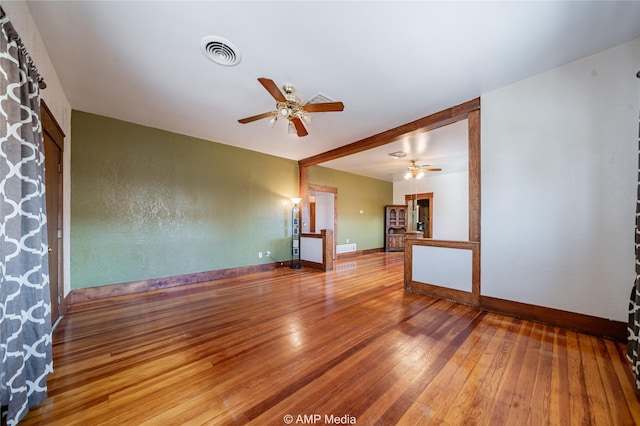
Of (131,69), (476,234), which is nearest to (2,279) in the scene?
(131,69)

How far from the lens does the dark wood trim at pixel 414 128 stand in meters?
3.31

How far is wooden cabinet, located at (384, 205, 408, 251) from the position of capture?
8.94 meters

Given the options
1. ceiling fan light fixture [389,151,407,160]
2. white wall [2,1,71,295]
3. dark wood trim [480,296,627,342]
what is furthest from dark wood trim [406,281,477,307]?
white wall [2,1,71,295]

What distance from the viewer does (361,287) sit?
13.4ft

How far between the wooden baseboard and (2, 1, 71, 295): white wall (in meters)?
0.20

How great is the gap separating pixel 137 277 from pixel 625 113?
6461 millimetres

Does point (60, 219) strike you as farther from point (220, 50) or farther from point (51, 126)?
point (220, 50)

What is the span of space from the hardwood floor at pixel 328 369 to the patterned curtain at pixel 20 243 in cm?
22

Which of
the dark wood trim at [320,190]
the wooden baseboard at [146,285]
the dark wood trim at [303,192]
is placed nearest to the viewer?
the wooden baseboard at [146,285]

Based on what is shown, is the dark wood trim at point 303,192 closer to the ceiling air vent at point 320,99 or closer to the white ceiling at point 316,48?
the white ceiling at point 316,48

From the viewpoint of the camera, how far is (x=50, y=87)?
249cm

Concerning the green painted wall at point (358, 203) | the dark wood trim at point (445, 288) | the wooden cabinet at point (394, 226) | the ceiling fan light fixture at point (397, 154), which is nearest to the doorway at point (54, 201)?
the dark wood trim at point (445, 288)

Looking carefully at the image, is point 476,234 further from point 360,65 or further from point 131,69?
point 131,69

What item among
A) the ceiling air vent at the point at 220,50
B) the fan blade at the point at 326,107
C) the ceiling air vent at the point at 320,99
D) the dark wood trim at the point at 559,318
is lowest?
the dark wood trim at the point at 559,318
